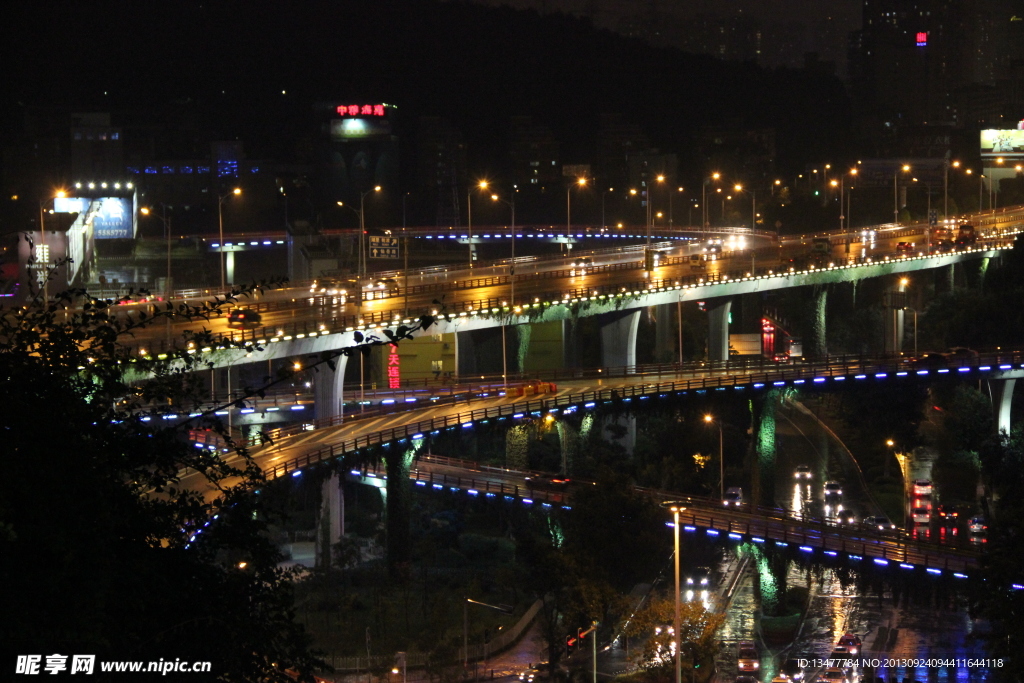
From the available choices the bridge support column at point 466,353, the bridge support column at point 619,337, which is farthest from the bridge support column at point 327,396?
the bridge support column at point 466,353

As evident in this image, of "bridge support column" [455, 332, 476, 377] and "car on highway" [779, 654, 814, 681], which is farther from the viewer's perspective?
"bridge support column" [455, 332, 476, 377]

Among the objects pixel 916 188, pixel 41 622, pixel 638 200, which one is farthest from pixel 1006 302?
pixel 41 622

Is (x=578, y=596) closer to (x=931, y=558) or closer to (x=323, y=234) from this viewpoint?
(x=931, y=558)

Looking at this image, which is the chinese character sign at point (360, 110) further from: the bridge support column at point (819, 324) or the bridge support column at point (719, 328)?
the bridge support column at point (719, 328)

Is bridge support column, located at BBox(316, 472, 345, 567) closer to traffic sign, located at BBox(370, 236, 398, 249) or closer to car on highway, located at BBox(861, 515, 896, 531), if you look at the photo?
car on highway, located at BBox(861, 515, 896, 531)

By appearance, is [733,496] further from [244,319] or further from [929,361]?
[244,319]

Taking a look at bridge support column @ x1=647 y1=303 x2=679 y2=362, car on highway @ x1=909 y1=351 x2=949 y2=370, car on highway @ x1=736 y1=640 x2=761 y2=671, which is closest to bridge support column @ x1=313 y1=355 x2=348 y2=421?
car on highway @ x1=736 y1=640 x2=761 y2=671
